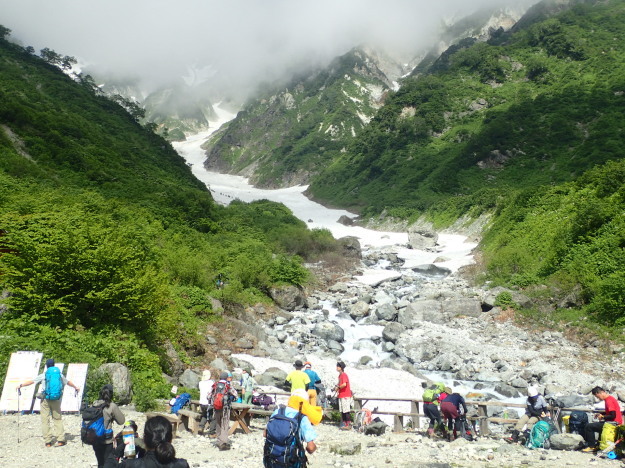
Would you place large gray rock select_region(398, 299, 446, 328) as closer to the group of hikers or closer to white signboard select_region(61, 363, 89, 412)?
the group of hikers

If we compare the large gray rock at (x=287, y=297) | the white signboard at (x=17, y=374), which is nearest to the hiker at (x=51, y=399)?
the white signboard at (x=17, y=374)

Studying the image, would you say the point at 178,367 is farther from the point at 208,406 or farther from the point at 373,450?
the point at 373,450

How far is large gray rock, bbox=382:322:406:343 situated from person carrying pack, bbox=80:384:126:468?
19.0 metres

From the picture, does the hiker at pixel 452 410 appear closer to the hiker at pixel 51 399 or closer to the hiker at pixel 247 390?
the hiker at pixel 247 390

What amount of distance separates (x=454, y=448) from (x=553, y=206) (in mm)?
31536

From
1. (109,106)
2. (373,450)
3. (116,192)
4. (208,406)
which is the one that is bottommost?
(373,450)

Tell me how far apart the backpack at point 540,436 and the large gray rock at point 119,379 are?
10.1m

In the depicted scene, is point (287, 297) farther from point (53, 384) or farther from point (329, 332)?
point (53, 384)

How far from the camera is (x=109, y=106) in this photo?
66.8m

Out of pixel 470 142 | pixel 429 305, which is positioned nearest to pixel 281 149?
pixel 470 142

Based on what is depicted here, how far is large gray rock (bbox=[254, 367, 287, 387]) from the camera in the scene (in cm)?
1675

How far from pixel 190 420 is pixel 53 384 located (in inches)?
138

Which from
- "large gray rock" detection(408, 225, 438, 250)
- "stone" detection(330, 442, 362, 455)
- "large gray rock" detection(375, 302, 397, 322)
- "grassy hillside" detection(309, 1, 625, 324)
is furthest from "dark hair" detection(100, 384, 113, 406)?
"large gray rock" detection(408, 225, 438, 250)

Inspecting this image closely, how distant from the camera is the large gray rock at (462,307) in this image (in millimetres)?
26172
